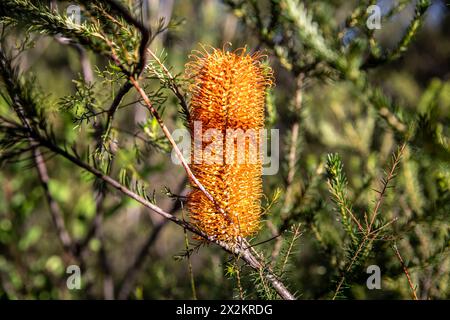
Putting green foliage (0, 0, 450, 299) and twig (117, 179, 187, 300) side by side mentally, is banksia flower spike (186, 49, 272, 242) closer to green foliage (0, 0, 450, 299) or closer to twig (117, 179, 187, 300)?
green foliage (0, 0, 450, 299)

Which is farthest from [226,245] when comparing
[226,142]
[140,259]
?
[140,259]

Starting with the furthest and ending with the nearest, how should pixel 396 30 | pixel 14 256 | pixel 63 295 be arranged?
1. pixel 396 30
2. pixel 14 256
3. pixel 63 295

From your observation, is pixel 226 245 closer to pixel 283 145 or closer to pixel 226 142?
pixel 226 142

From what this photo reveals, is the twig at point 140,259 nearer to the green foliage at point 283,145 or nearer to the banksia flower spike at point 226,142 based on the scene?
the green foliage at point 283,145

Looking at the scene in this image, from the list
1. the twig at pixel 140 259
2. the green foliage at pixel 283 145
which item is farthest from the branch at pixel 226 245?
the twig at pixel 140 259

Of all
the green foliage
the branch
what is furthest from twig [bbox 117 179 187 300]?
the branch

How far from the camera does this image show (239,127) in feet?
2.71

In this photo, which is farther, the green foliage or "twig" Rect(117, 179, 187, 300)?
"twig" Rect(117, 179, 187, 300)

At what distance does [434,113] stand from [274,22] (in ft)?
1.84

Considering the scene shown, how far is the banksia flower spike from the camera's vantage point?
0.81 meters

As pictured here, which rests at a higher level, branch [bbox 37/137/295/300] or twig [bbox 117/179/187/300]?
branch [bbox 37/137/295/300]
